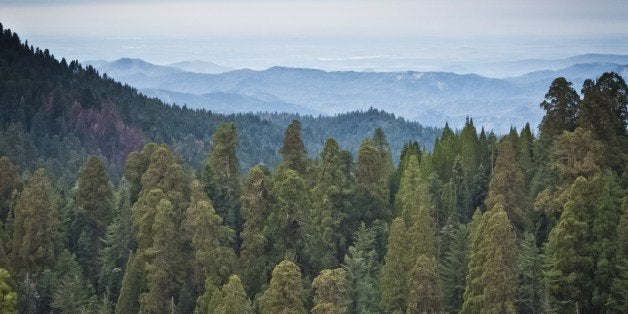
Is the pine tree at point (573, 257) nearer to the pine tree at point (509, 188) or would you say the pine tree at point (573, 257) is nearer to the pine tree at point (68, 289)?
the pine tree at point (509, 188)

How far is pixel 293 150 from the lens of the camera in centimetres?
5403

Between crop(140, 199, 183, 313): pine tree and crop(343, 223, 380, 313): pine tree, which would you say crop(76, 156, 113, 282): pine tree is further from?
crop(343, 223, 380, 313): pine tree

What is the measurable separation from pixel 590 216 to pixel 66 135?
156 m

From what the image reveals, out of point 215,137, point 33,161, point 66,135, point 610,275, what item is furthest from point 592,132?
point 66,135

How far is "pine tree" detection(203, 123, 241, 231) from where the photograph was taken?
57.1 meters

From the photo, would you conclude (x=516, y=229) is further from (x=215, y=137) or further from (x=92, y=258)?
(x=92, y=258)

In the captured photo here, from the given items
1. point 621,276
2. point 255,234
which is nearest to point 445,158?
point 255,234

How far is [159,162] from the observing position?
51844mm

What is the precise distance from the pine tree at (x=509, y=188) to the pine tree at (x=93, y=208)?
3193 centimetres

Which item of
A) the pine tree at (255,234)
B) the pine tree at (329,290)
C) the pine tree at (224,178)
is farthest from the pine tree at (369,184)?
the pine tree at (329,290)

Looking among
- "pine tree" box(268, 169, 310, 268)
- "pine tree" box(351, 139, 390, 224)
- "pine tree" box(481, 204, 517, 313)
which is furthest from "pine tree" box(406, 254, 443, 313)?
"pine tree" box(351, 139, 390, 224)

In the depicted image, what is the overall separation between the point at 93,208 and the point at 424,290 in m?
33.6

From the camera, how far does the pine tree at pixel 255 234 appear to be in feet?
154

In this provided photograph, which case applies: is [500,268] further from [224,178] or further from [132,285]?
[224,178]
